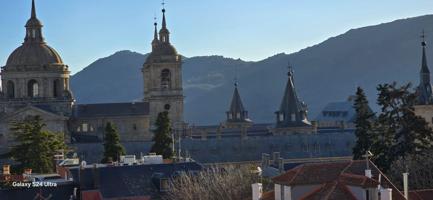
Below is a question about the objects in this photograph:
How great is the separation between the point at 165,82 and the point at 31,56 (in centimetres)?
1423

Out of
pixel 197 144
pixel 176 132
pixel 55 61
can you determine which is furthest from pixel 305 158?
pixel 55 61

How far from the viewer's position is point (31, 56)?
117938 millimetres

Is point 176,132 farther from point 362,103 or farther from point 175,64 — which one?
point 362,103

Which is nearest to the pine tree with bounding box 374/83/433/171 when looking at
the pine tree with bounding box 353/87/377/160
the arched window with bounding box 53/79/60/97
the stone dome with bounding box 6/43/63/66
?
the pine tree with bounding box 353/87/377/160

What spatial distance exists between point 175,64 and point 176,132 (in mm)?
8022

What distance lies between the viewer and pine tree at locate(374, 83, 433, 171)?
5581cm

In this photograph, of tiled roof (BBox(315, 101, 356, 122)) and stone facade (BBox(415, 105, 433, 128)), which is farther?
tiled roof (BBox(315, 101, 356, 122))

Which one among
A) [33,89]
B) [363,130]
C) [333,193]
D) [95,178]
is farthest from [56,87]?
[333,193]

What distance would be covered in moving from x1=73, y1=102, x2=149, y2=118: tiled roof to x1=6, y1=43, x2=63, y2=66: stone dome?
541 centimetres

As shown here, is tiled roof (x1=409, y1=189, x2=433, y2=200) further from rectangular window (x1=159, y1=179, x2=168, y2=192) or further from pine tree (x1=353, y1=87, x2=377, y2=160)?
pine tree (x1=353, y1=87, x2=377, y2=160)

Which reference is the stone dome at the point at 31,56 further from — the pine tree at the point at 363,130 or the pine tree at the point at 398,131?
the pine tree at the point at 398,131

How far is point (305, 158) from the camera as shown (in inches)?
3831

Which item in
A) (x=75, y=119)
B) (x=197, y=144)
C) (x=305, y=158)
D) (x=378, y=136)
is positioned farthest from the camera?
(x=75, y=119)

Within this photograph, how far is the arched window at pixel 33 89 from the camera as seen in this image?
118188mm
